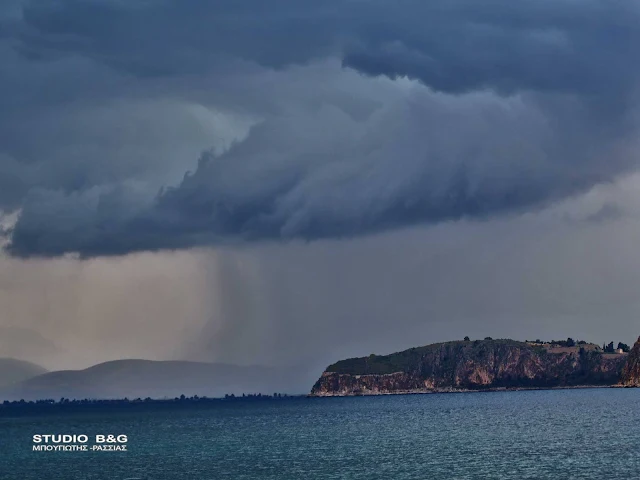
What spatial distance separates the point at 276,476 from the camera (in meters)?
128

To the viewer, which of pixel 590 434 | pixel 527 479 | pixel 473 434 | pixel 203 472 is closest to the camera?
pixel 527 479

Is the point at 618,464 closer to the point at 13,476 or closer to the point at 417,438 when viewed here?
the point at 417,438

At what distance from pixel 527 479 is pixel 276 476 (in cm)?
3621

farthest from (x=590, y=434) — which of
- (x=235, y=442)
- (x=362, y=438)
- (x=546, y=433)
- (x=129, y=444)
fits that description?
(x=129, y=444)

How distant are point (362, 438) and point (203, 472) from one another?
221 ft

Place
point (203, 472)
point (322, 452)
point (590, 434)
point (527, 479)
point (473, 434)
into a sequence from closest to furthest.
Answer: point (527, 479)
point (203, 472)
point (322, 452)
point (590, 434)
point (473, 434)

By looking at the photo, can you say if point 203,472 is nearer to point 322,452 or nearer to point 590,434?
point 322,452

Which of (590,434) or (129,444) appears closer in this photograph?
(590,434)

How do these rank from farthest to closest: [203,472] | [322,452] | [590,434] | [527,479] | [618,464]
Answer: [590,434]
[322,452]
[203,472]
[618,464]
[527,479]

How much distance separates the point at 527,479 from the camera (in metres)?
114

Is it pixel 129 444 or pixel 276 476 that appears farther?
pixel 129 444

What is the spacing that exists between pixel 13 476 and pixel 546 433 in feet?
355

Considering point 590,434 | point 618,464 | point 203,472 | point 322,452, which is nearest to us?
point 618,464

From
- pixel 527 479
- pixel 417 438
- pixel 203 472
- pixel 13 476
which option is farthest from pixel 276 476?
pixel 417 438
